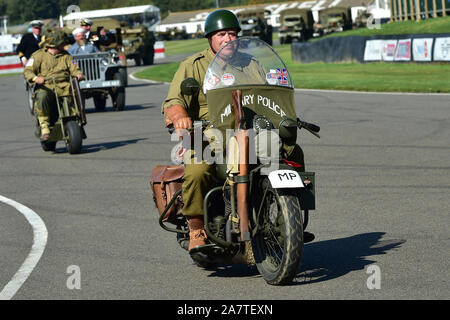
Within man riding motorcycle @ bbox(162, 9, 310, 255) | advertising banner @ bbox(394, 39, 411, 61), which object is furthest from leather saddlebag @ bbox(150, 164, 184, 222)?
advertising banner @ bbox(394, 39, 411, 61)

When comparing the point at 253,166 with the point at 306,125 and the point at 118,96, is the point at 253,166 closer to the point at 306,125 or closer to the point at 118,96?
the point at 306,125

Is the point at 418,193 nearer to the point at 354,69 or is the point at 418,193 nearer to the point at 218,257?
the point at 218,257

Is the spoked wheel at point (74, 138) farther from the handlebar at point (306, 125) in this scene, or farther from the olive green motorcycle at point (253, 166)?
the handlebar at point (306, 125)

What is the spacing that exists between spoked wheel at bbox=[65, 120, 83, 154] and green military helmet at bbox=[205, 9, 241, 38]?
8149 millimetres

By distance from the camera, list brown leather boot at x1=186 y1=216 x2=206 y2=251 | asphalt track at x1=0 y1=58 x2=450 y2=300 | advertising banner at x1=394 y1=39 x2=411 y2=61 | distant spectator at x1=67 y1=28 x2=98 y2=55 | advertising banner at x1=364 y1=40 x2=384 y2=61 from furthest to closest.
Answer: advertising banner at x1=364 y1=40 x2=384 y2=61, advertising banner at x1=394 y1=39 x2=411 y2=61, distant spectator at x1=67 y1=28 x2=98 y2=55, brown leather boot at x1=186 y1=216 x2=206 y2=251, asphalt track at x1=0 y1=58 x2=450 y2=300

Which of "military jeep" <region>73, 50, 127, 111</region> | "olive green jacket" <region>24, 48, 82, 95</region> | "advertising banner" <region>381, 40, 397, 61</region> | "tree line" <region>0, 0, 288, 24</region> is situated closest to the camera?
"olive green jacket" <region>24, 48, 82, 95</region>

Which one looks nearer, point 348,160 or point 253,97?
point 253,97

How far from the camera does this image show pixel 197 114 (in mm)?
6512

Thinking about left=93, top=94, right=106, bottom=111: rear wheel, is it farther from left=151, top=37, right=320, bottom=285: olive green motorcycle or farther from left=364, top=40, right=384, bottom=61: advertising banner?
left=151, top=37, right=320, bottom=285: olive green motorcycle

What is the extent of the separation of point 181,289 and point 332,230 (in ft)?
7.39

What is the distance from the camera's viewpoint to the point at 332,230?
7.90 m

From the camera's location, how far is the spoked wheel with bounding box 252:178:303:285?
5.53 m
